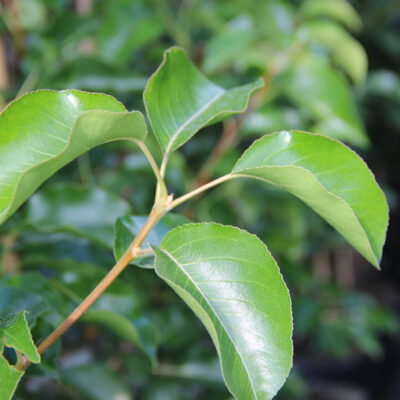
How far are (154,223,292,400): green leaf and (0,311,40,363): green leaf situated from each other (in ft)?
0.31

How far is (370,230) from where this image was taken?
0.37m

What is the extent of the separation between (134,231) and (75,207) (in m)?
0.25

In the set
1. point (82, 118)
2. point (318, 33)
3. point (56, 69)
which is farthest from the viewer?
point (318, 33)

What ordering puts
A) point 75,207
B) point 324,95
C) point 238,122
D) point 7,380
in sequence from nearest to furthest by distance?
point 7,380
point 75,207
point 324,95
point 238,122

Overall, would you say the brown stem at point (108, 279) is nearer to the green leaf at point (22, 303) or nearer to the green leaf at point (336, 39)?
the green leaf at point (22, 303)

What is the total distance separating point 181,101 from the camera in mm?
447

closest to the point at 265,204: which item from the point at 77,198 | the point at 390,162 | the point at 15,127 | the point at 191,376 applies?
the point at 191,376

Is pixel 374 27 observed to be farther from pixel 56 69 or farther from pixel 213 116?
pixel 213 116

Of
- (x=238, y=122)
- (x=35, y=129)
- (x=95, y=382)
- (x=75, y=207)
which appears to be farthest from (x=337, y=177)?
(x=238, y=122)

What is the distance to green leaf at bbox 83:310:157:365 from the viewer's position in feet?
1.60

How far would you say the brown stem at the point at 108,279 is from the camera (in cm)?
36

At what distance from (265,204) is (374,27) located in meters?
1.26

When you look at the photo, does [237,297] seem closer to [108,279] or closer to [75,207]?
[108,279]

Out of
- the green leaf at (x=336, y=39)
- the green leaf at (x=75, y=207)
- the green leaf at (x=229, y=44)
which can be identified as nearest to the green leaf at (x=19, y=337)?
the green leaf at (x=75, y=207)
